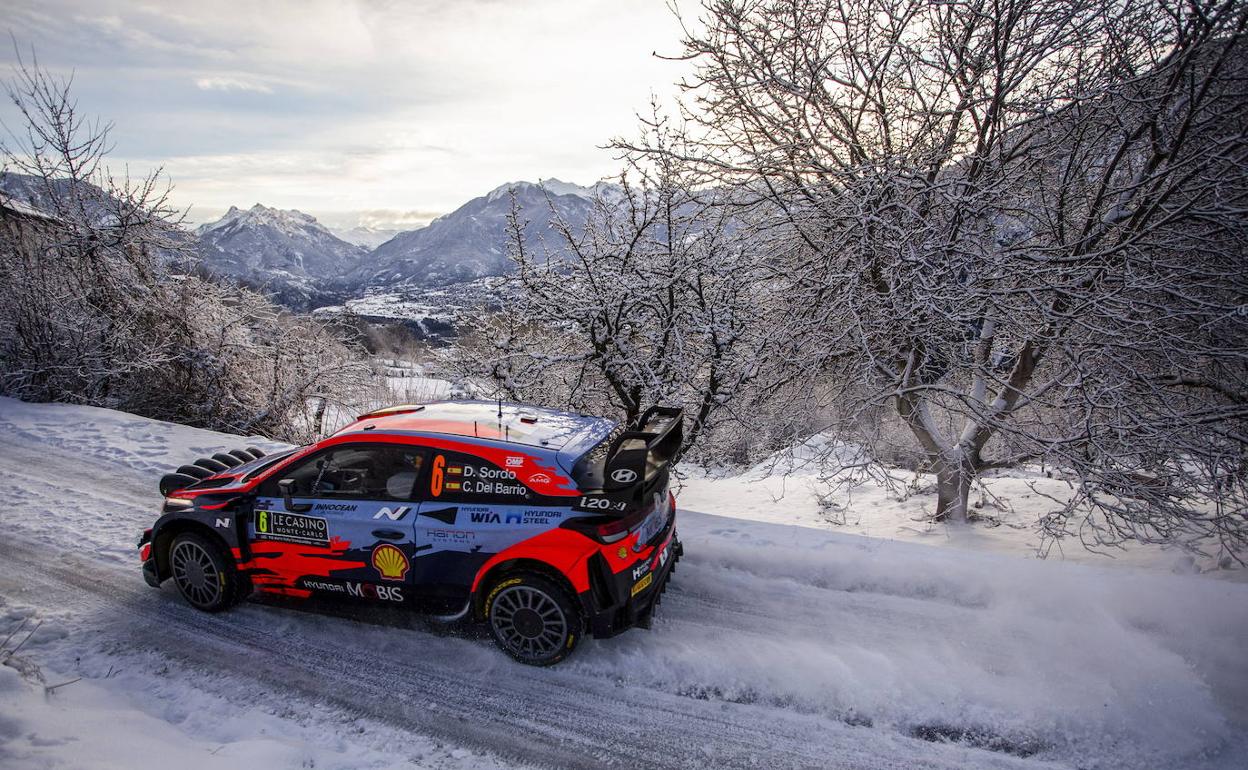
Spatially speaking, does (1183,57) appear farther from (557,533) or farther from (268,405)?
(268,405)

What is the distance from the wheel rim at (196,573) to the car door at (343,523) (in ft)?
1.59

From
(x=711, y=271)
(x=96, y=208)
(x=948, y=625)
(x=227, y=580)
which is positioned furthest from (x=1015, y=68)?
(x=96, y=208)

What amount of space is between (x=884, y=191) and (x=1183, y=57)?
2730 millimetres

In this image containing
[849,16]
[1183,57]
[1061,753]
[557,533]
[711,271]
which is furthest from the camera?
[711,271]

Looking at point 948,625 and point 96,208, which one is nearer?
point 948,625

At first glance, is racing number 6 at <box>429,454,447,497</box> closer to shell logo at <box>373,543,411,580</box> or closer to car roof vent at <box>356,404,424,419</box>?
shell logo at <box>373,543,411,580</box>

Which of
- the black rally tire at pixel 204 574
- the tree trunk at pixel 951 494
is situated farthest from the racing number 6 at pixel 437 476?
the tree trunk at pixel 951 494

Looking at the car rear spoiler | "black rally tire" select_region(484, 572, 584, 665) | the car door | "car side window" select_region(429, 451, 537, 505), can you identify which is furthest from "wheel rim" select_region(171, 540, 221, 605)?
the car rear spoiler

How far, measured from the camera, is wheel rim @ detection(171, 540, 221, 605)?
4.84 m

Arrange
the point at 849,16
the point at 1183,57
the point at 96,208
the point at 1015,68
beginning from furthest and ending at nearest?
1. the point at 96,208
2. the point at 849,16
3. the point at 1015,68
4. the point at 1183,57

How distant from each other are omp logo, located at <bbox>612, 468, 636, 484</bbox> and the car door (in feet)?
4.97

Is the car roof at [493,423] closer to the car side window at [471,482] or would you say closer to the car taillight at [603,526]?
the car side window at [471,482]

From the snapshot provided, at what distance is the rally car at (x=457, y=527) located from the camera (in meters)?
4.09

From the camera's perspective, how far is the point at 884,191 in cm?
→ 665
